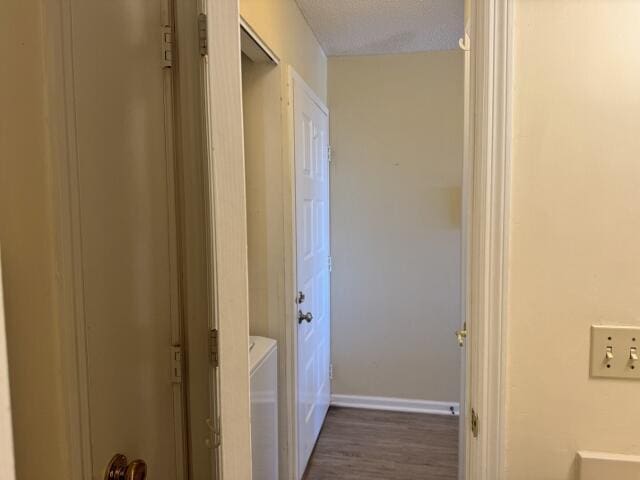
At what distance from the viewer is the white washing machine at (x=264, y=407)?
5.73 feet

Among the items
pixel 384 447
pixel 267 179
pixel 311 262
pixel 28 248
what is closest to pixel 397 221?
pixel 311 262

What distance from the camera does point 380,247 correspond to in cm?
317

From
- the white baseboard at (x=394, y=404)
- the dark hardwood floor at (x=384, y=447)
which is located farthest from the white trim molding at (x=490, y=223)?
the white baseboard at (x=394, y=404)

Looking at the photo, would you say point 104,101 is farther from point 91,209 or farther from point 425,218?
point 425,218

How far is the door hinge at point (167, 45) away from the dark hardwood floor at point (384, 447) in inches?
87.0

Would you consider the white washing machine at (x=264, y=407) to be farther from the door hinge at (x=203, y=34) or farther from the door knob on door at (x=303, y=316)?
the door hinge at (x=203, y=34)

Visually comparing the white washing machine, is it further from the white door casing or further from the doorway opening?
the white door casing

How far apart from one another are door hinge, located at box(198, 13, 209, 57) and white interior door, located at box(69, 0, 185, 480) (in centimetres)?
12

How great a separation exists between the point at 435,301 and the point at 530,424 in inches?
80.8

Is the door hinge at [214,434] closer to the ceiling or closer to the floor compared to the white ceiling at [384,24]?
closer to the floor

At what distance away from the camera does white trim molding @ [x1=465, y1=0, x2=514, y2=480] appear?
103cm

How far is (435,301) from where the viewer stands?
10.3 ft

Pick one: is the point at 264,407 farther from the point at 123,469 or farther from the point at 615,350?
the point at 615,350

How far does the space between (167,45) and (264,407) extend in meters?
1.38
